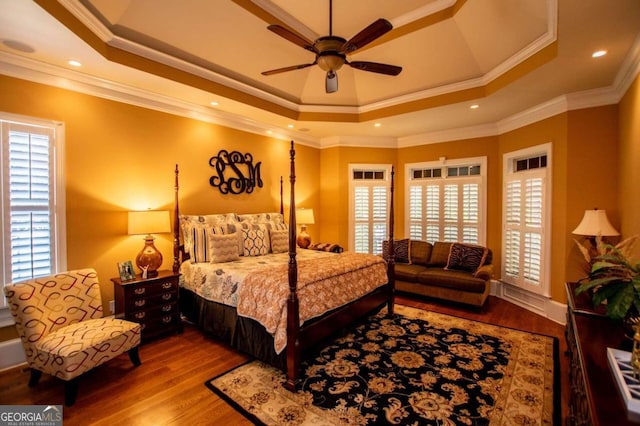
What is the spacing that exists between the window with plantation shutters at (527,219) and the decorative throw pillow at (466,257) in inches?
20.3

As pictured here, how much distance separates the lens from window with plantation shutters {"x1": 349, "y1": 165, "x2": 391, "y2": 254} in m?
6.16

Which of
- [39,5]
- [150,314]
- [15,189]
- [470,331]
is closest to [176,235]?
[150,314]

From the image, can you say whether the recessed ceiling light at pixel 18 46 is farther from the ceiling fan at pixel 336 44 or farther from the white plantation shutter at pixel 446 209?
the white plantation shutter at pixel 446 209

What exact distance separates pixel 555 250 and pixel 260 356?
4.07 metres

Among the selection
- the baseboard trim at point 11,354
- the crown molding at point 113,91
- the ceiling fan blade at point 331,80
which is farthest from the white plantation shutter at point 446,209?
the baseboard trim at point 11,354

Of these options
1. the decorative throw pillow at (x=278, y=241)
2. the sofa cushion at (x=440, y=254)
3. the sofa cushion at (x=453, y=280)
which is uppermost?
the decorative throw pillow at (x=278, y=241)

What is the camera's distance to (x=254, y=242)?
14.3ft

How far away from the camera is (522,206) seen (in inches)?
180

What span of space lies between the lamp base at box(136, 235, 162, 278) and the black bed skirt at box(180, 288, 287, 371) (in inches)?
20.9

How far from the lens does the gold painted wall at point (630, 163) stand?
2889 mm

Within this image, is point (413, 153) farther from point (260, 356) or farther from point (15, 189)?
point (15, 189)

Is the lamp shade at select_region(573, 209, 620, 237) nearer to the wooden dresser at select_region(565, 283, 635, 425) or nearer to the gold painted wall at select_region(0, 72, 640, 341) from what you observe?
the gold painted wall at select_region(0, 72, 640, 341)

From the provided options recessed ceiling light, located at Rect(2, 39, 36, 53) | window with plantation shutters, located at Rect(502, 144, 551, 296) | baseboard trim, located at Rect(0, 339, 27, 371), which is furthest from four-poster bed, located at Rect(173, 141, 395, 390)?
window with plantation shutters, located at Rect(502, 144, 551, 296)

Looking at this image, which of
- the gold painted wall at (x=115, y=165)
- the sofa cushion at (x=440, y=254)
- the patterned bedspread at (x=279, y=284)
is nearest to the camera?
the patterned bedspread at (x=279, y=284)
